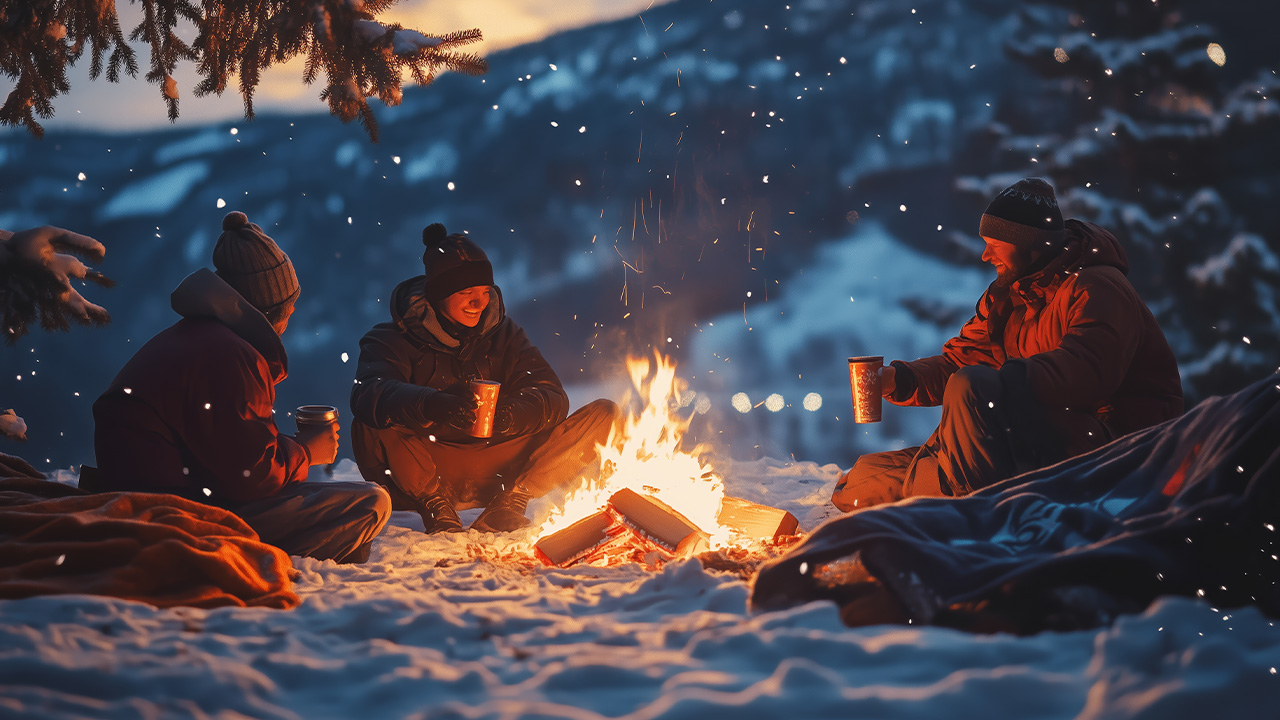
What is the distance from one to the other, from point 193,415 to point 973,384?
3.16m

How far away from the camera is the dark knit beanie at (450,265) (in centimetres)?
431

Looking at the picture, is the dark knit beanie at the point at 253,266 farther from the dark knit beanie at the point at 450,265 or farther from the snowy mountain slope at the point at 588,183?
the snowy mountain slope at the point at 588,183

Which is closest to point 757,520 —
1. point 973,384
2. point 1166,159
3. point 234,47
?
point 973,384

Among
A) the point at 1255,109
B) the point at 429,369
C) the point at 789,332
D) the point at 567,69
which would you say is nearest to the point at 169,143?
the point at 567,69

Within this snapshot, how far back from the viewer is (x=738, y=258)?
752 centimetres

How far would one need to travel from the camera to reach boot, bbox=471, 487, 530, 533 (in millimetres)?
4215

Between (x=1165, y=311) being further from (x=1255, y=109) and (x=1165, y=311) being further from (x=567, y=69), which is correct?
(x=567, y=69)

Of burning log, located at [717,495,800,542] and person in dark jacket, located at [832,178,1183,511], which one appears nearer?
person in dark jacket, located at [832,178,1183,511]

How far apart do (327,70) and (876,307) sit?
5965mm

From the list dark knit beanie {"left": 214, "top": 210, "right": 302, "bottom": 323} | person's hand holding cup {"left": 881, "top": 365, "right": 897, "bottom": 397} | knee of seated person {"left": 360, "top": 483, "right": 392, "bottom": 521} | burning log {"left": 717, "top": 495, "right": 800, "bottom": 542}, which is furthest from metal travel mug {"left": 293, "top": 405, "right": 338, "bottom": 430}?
person's hand holding cup {"left": 881, "top": 365, "right": 897, "bottom": 397}

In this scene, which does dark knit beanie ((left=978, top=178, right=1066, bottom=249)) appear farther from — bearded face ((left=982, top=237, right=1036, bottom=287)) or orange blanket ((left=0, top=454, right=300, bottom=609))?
orange blanket ((left=0, top=454, right=300, bottom=609))

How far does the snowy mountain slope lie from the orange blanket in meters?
4.75

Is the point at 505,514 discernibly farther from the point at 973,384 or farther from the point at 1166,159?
the point at 1166,159

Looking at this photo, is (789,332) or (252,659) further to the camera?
(789,332)
